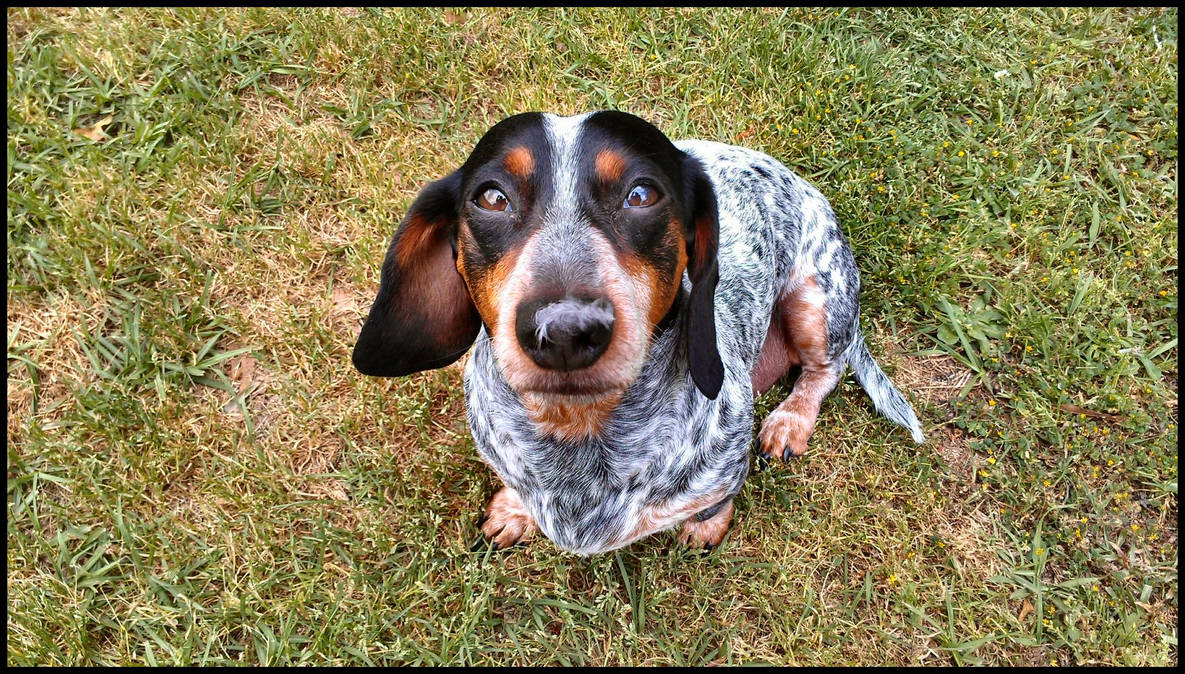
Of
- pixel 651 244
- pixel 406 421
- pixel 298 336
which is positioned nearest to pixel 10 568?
pixel 298 336

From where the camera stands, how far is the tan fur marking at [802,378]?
11.5 ft

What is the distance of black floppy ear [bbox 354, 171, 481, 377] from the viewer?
248 cm

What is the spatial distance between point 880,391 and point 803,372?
0.37 meters

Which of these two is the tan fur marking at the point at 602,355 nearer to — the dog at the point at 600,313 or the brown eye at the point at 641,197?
the dog at the point at 600,313

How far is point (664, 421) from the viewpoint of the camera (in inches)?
105

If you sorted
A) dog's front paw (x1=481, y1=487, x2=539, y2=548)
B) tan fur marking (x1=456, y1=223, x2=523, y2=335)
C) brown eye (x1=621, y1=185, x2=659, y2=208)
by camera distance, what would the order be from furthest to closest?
1. dog's front paw (x1=481, y1=487, x2=539, y2=548)
2. brown eye (x1=621, y1=185, x2=659, y2=208)
3. tan fur marking (x1=456, y1=223, x2=523, y2=335)

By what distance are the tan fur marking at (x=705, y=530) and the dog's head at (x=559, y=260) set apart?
43.9 inches

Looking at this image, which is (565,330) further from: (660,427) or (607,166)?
(660,427)

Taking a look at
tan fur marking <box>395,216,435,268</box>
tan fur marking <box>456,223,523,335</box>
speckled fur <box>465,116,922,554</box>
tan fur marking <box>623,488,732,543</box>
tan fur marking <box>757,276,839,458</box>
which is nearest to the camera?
tan fur marking <box>456,223,523,335</box>

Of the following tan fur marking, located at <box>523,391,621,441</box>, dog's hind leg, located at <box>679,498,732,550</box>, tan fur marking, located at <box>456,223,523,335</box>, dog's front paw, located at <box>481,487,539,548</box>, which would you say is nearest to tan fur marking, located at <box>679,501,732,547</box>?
dog's hind leg, located at <box>679,498,732,550</box>

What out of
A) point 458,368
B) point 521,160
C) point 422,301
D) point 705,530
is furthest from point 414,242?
point 705,530

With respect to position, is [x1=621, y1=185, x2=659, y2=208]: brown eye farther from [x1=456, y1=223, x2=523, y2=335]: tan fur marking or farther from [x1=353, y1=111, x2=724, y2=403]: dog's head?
[x1=456, y1=223, x2=523, y2=335]: tan fur marking

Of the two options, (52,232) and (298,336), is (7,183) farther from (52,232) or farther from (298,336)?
(298,336)

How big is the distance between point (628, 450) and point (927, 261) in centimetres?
226
